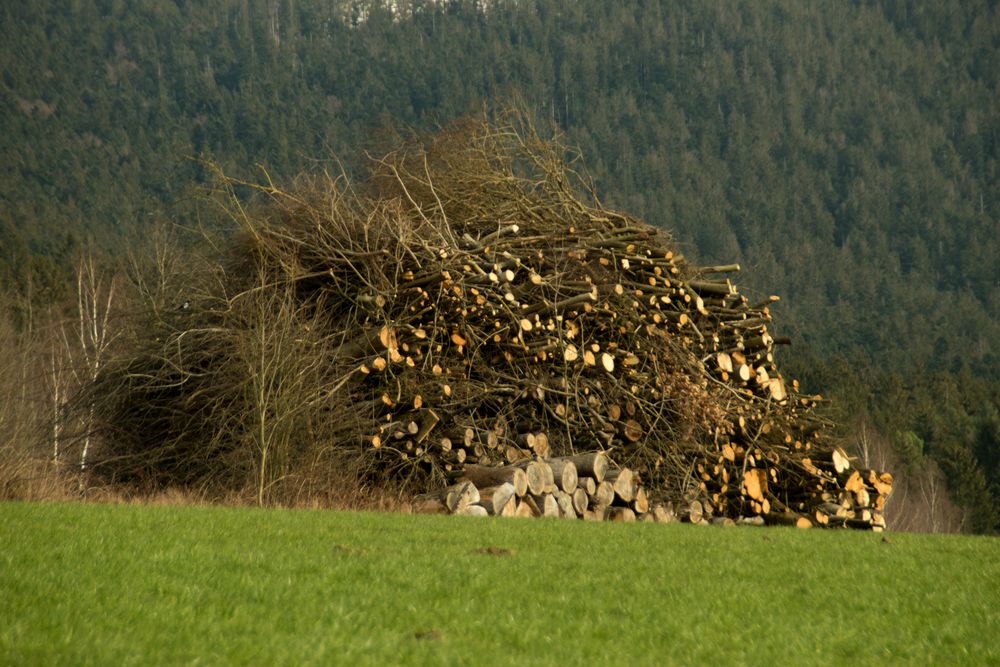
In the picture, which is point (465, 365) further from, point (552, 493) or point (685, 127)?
point (685, 127)

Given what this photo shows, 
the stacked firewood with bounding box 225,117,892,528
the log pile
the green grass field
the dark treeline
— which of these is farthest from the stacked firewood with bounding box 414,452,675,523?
the dark treeline

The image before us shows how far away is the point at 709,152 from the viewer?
10956 cm

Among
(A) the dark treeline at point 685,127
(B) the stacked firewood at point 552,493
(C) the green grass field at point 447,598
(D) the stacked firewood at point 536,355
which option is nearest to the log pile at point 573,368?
(D) the stacked firewood at point 536,355

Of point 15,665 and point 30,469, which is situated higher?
point 15,665

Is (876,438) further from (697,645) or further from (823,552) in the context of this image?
(697,645)

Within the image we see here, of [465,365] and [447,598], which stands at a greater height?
[447,598]

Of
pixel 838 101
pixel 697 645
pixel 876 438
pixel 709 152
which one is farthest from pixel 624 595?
pixel 838 101

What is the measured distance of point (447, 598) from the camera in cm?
645

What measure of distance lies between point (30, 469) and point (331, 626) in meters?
9.39

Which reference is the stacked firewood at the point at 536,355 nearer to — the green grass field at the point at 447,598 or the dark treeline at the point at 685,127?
the green grass field at the point at 447,598

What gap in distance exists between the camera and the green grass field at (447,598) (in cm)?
513

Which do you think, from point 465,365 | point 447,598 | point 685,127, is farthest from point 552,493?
point 685,127

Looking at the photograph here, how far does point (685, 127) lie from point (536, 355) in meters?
103

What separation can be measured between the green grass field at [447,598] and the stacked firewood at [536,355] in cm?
519
